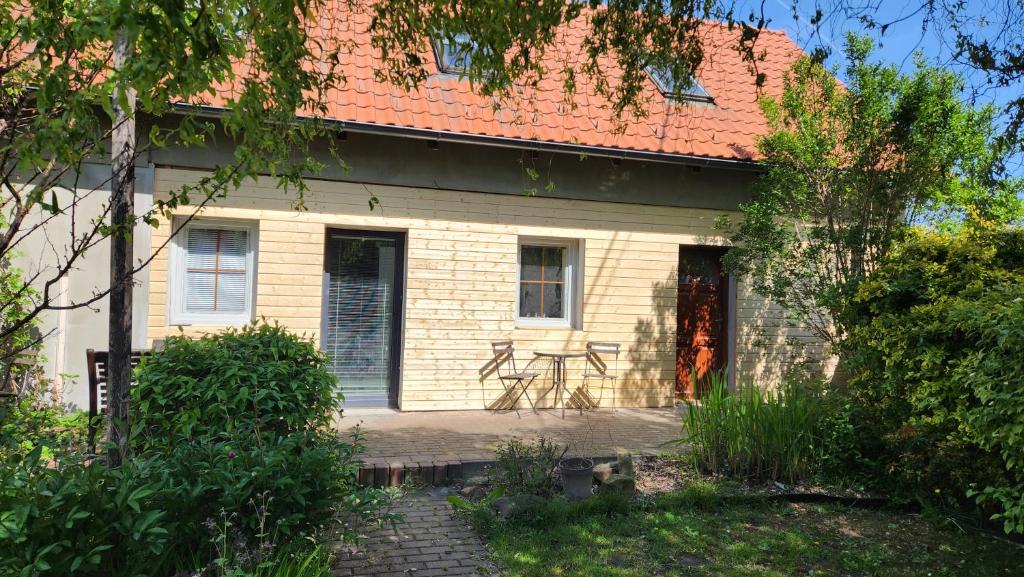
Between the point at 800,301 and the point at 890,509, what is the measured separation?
3.91 metres

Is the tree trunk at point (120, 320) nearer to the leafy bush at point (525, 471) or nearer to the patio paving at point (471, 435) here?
the patio paving at point (471, 435)

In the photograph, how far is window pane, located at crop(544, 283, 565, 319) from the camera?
416 inches

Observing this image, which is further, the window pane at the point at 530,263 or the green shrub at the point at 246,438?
the window pane at the point at 530,263

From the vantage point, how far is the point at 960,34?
5.34 metres

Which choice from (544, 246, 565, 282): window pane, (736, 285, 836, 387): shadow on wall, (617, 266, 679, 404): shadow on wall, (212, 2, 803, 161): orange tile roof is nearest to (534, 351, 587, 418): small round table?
(617, 266, 679, 404): shadow on wall

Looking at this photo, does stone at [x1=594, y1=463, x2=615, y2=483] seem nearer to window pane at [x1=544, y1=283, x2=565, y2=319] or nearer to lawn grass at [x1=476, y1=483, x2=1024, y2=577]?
lawn grass at [x1=476, y1=483, x2=1024, y2=577]

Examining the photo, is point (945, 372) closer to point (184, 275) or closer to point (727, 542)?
point (727, 542)

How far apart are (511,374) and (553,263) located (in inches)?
68.2

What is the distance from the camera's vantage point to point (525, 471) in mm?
6008

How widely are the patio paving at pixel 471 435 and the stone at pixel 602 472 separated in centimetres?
54

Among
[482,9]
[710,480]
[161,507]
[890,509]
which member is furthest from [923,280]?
[161,507]

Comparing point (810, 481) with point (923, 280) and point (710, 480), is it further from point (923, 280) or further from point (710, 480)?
point (923, 280)

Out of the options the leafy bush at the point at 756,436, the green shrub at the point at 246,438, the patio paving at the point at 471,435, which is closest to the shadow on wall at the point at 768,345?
the patio paving at the point at 471,435

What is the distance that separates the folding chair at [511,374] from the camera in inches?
388
